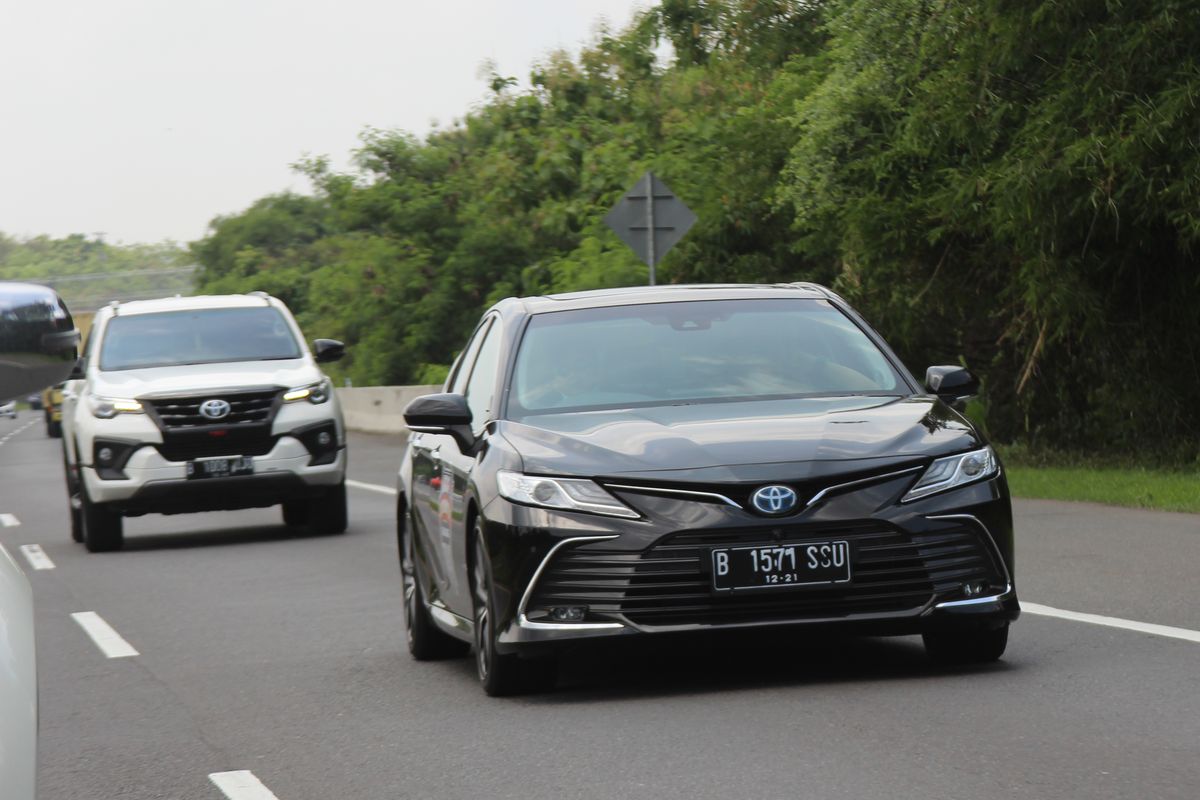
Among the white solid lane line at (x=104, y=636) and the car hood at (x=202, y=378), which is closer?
the white solid lane line at (x=104, y=636)

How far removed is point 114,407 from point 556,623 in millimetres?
10955

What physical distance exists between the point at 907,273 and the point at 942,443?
16.5 metres

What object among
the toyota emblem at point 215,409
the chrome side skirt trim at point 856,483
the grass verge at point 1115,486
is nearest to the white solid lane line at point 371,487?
the toyota emblem at point 215,409

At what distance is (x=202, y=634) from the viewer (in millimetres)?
11500

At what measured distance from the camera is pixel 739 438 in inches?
312

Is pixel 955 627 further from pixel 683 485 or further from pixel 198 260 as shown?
pixel 198 260

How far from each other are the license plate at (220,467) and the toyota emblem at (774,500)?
1101 centimetres

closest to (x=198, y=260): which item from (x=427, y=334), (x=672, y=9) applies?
(x=427, y=334)

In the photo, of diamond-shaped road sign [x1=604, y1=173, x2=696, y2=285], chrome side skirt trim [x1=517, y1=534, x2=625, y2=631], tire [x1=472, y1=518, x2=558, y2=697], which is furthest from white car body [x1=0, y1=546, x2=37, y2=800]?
diamond-shaped road sign [x1=604, y1=173, x2=696, y2=285]

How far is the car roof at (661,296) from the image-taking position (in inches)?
366

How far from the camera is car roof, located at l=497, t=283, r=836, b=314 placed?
9.30 metres

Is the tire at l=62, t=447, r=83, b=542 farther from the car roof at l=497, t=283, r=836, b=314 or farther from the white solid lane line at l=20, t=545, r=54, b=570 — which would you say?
the car roof at l=497, t=283, r=836, b=314

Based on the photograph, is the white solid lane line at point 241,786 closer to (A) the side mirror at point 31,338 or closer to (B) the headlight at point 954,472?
(B) the headlight at point 954,472

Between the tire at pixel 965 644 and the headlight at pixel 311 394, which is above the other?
the tire at pixel 965 644
